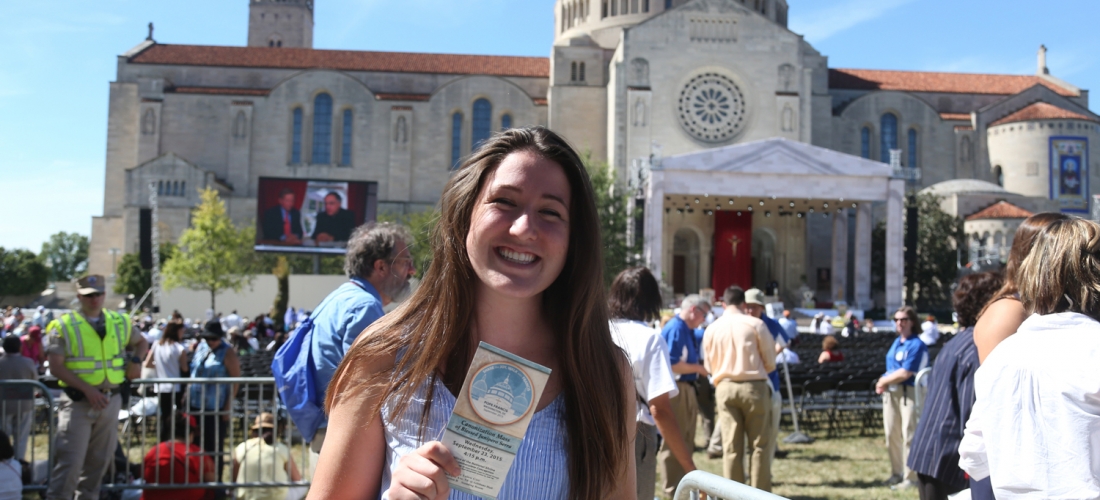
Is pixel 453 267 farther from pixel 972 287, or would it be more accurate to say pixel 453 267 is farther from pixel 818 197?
pixel 818 197

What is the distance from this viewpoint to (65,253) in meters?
110

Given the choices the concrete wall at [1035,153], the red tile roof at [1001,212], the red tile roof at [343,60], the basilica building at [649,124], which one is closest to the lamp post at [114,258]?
the basilica building at [649,124]

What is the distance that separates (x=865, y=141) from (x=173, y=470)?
168 feet

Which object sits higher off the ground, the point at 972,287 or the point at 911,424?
the point at 972,287

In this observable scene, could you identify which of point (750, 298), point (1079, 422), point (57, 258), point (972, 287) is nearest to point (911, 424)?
point (750, 298)

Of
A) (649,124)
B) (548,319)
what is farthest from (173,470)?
(649,124)

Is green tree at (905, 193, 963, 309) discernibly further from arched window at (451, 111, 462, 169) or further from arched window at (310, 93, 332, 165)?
arched window at (310, 93, 332, 165)

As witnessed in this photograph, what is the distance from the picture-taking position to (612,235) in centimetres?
3578

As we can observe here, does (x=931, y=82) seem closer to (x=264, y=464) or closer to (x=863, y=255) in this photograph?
(x=863, y=255)

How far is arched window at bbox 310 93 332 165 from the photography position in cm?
5284

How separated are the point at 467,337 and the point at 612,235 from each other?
34.0 m

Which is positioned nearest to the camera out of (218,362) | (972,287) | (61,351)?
(972,287)

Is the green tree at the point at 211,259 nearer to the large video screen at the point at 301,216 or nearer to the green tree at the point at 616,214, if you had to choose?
the large video screen at the point at 301,216

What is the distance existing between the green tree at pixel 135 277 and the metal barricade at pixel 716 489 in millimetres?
46999
